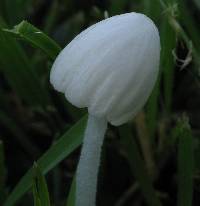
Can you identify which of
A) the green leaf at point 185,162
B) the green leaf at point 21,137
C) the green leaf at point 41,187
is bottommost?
the green leaf at point 185,162

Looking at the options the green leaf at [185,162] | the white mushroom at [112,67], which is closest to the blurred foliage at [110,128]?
the green leaf at [185,162]

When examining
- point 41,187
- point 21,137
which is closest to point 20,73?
point 21,137

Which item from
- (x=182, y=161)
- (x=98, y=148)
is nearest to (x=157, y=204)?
(x=182, y=161)

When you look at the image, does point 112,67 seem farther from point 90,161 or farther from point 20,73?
point 20,73

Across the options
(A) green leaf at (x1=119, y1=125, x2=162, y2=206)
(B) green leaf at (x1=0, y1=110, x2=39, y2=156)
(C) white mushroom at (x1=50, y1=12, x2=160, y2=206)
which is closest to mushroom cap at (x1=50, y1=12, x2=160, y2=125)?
(C) white mushroom at (x1=50, y1=12, x2=160, y2=206)

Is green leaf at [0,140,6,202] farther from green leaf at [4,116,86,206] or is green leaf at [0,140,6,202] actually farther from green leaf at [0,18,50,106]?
green leaf at [0,18,50,106]

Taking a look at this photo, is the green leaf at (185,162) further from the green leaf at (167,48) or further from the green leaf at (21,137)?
the green leaf at (21,137)
